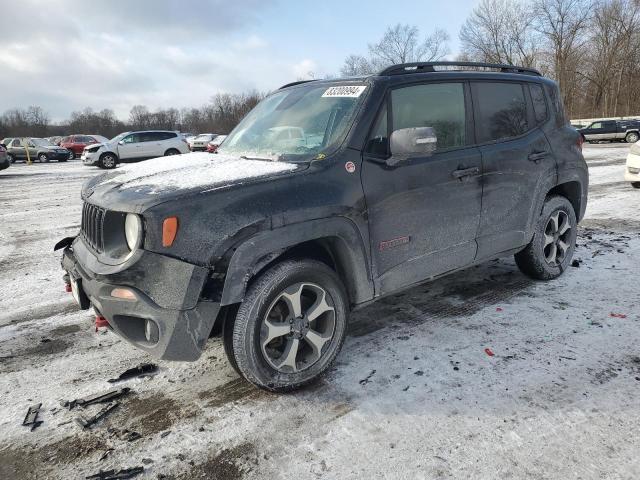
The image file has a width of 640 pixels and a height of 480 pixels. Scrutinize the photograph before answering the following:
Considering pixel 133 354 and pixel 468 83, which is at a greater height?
pixel 468 83

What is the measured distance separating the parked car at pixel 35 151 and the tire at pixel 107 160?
10450 mm

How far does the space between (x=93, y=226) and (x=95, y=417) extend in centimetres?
112

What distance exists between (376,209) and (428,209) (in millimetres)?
493

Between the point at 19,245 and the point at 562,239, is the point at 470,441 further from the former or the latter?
the point at 19,245

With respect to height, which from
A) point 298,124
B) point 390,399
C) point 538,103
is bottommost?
point 390,399

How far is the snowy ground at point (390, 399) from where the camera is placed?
89.2 inches

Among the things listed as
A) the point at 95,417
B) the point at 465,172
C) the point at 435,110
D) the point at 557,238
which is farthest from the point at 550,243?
the point at 95,417

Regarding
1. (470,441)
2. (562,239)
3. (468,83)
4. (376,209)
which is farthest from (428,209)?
(562,239)

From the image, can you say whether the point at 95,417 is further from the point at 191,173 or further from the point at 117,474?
the point at 191,173

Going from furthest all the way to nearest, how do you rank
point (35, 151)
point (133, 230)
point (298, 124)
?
1. point (35, 151)
2. point (298, 124)
3. point (133, 230)

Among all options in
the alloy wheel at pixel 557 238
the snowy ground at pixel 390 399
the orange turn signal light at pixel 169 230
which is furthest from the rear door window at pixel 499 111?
the orange turn signal light at pixel 169 230

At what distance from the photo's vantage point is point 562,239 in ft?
15.4

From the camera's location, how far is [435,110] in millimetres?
3459

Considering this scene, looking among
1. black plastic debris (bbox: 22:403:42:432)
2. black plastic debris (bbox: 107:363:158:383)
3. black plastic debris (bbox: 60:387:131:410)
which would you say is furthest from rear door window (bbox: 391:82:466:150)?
black plastic debris (bbox: 22:403:42:432)
